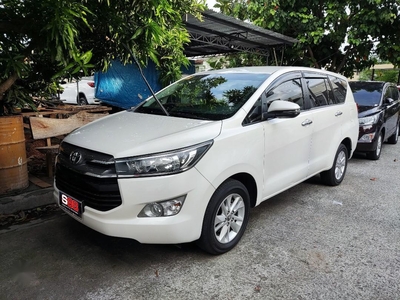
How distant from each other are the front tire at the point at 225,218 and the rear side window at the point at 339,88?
8.46ft

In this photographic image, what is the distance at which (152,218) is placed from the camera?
2.40 meters

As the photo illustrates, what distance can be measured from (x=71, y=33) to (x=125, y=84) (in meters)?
7.56

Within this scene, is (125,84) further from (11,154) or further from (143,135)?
(143,135)

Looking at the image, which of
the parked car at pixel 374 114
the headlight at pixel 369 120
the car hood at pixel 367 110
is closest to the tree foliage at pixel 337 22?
the parked car at pixel 374 114

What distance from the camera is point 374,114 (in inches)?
255

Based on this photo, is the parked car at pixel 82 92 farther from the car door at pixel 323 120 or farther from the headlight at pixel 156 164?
the headlight at pixel 156 164

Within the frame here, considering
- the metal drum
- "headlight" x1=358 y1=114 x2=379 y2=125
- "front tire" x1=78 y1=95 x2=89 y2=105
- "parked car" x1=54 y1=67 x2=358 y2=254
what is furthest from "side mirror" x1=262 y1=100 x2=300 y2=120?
"front tire" x1=78 y1=95 x2=89 y2=105

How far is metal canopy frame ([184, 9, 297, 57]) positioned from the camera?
7828 millimetres

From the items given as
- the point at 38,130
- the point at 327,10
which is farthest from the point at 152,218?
the point at 327,10

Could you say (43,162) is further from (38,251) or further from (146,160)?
(146,160)

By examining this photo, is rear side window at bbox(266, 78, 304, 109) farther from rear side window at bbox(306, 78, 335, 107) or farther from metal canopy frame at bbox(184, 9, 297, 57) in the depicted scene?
metal canopy frame at bbox(184, 9, 297, 57)

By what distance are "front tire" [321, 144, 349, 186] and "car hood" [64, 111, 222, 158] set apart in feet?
8.60

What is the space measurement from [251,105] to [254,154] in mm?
473

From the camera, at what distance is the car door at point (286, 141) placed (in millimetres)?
3209
